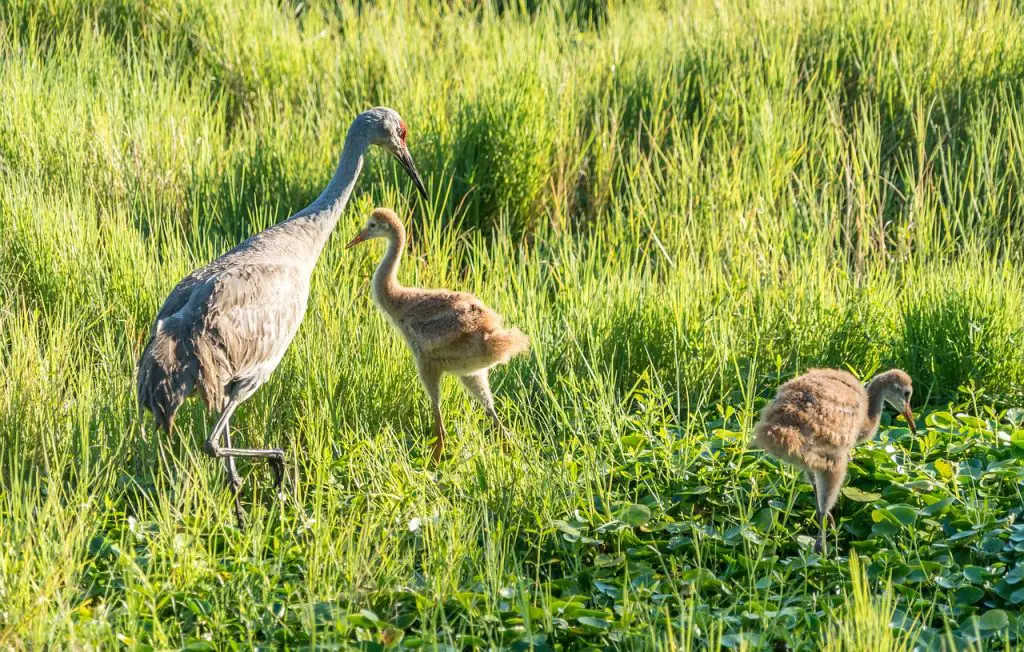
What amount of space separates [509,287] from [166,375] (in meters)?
2.05

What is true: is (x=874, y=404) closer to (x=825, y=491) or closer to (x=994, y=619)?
(x=825, y=491)

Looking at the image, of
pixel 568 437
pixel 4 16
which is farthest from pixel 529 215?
pixel 4 16

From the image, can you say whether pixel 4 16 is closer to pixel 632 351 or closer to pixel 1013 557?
pixel 632 351

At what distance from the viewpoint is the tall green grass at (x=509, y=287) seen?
4.18 m

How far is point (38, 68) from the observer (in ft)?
27.1

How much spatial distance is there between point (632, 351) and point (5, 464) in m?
2.77

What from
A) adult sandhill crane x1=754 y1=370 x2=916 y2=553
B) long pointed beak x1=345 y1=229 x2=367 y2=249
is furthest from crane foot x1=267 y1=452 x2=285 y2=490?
adult sandhill crane x1=754 y1=370 x2=916 y2=553

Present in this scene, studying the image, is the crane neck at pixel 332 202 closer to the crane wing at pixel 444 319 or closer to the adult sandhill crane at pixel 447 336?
the adult sandhill crane at pixel 447 336

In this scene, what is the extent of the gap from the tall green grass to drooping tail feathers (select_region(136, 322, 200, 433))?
271 mm

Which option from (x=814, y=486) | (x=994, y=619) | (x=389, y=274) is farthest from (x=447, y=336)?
(x=994, y=619)

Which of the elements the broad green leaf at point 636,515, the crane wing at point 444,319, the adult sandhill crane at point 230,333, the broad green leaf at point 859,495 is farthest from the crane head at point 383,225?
the broad green leaf at point 859,495

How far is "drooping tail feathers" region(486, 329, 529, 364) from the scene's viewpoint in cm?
523

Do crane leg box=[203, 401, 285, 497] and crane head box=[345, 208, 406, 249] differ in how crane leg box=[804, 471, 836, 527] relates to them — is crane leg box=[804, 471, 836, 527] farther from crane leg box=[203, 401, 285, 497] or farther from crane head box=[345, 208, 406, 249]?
crane head box=[345, 208, 406, 249]

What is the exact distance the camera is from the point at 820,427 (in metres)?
4.31
